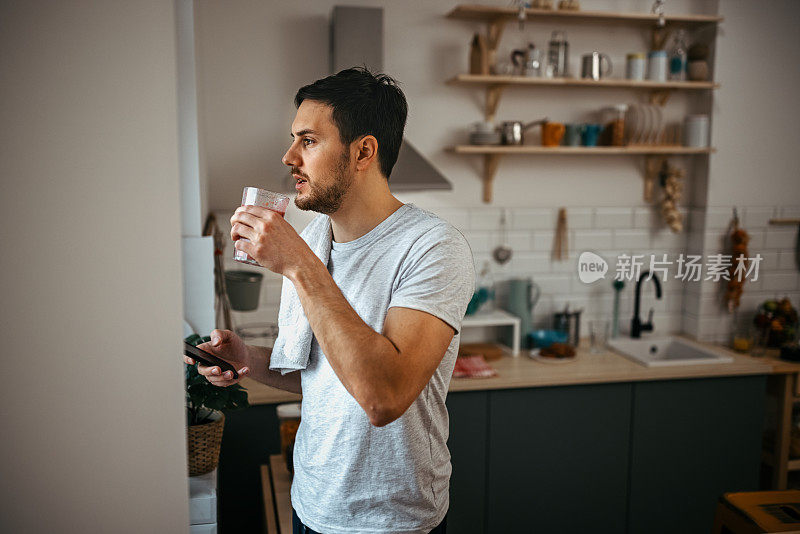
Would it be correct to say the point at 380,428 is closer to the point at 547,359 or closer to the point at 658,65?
the point at 547,359

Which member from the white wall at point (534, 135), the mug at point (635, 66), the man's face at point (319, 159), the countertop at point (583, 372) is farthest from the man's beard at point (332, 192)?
the mug at point (635, 66)

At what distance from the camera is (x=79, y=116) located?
0.89 m

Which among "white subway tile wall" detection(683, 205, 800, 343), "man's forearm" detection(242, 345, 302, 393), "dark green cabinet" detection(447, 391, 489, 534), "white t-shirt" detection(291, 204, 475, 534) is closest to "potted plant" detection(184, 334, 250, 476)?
"man's forearm" detection(242, 345, 302, 393)

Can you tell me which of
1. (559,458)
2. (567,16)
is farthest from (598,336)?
(567,16)

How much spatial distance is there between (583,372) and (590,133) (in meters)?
1.15

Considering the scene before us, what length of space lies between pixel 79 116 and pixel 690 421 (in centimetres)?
275

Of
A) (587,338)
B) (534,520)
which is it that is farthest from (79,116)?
(587,338)

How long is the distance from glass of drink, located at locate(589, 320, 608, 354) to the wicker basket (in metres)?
1.89

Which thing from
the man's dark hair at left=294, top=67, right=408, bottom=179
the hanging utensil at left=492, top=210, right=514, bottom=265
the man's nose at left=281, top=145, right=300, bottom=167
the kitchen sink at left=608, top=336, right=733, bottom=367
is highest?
the man's dark hair at left=294, top=67, right=408, bottom=179

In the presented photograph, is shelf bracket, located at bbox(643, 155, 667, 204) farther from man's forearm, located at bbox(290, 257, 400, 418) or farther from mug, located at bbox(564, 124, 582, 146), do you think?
man's forearm, located at bbox(290, 257, 400, 418)

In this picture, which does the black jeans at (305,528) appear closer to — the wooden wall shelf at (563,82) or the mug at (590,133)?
the wooden wall shelf at (563,82)

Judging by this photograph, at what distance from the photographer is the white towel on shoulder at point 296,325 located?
131 cm

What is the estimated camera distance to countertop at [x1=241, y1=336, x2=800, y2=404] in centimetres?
266

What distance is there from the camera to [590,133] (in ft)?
10.5
